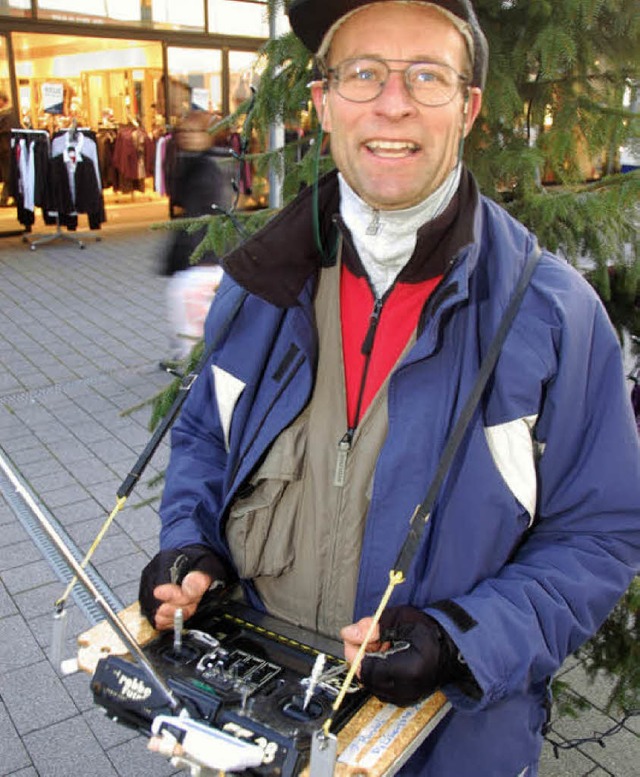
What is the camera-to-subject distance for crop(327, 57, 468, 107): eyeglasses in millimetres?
1537

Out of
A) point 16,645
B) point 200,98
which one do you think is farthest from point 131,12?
point 16,645

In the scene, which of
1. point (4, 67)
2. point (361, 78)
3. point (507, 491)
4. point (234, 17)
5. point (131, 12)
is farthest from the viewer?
point (234, 17)

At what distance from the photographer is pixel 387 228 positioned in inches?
63.6

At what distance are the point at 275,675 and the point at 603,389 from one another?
83 cm

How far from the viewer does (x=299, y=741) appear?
1257mm

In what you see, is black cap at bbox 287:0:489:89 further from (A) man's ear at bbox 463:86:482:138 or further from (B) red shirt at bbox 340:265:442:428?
(B) red shirt at bbox 340:265:442:428

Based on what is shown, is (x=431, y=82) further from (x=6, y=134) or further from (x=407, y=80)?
(x=6, y=134)

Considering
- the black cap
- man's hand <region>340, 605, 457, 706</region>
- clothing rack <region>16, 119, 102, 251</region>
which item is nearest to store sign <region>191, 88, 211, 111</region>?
clothing rack <region>16, 119, 102, 251</region>

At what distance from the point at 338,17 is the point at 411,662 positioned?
4.19 ft

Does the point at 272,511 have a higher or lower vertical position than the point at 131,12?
lower

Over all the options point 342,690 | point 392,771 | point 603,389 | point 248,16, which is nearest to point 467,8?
point 603,389

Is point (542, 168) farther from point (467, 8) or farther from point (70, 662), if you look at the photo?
point (70, 662)

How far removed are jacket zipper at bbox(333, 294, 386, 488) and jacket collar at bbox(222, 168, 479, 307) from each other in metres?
0.09

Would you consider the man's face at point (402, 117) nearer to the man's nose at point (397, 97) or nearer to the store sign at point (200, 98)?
the man's nose at point (397, 97)
